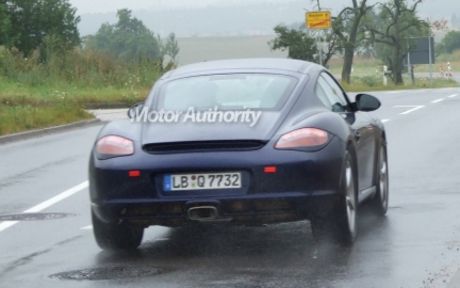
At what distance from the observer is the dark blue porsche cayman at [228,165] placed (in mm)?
9625

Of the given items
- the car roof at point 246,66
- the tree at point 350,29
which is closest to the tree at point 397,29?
the tree at point 350,29

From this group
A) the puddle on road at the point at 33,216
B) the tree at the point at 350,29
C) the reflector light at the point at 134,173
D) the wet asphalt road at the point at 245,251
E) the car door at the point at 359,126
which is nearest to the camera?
the wet asphalt road at the point at 245,251

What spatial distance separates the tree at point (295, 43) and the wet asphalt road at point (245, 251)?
57253 millimetres

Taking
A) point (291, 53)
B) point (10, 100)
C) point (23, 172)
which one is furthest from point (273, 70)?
point (291, 53)

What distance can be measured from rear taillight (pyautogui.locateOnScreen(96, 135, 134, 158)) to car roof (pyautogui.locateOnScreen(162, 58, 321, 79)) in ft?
4.12

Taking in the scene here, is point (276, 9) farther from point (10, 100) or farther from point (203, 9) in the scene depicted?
point (10, 100)

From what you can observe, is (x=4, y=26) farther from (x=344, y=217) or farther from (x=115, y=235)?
(x=344, y=217)

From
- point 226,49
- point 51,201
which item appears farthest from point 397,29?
point 51,201

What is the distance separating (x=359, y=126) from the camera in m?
11.2

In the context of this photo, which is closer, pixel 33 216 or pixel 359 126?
pixel 359 126

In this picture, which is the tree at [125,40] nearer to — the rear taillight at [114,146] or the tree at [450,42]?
the tree at [450,42]

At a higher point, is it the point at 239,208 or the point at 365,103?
the point at 365,103

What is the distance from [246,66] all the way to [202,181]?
1.72m

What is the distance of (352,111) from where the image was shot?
37.5ft
